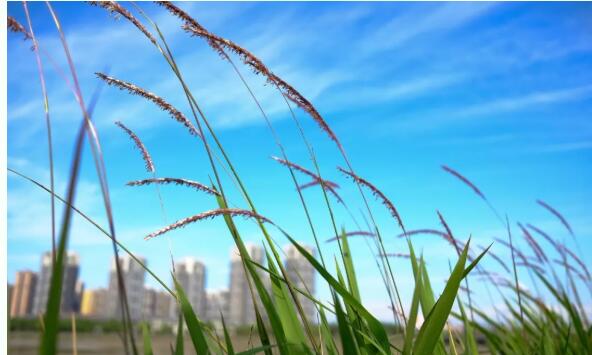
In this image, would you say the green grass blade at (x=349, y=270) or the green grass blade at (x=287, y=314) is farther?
the green grass blade at (x=349, y=270)

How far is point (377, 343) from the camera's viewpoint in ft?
2.99

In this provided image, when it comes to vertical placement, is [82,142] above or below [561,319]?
above

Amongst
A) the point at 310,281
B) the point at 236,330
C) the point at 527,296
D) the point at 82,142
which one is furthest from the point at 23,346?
the point at 310,281

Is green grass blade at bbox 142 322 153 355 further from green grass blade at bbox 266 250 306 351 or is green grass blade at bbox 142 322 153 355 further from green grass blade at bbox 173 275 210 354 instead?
green grass blade at bbox 266 250 306 351

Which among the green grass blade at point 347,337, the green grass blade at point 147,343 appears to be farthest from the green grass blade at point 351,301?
the green grass blade at point 147,343

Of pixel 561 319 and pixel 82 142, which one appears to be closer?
pixel 82 142

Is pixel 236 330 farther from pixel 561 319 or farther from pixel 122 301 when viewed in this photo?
pixel 122 301

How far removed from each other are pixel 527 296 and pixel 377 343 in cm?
171

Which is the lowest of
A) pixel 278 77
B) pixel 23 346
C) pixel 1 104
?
pixel 23 346

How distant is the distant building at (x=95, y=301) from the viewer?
14.9 meters

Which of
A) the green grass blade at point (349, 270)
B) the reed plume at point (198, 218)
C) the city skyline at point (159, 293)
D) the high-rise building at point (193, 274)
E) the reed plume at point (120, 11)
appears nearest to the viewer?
the reed plume at point (198, 218)

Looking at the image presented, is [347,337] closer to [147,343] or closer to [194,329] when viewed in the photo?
[194,329]

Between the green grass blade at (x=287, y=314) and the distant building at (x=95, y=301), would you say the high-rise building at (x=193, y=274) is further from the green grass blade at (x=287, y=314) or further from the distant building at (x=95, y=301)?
the green grass blade at (x=287, y=314)

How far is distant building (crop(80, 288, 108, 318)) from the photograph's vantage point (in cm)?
1494
